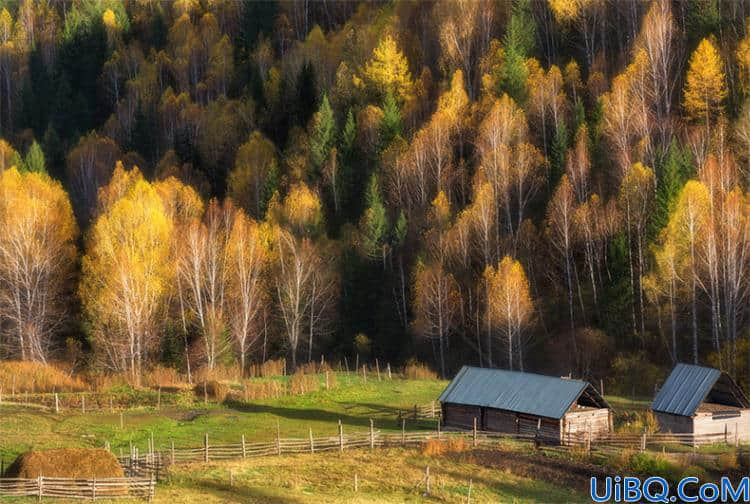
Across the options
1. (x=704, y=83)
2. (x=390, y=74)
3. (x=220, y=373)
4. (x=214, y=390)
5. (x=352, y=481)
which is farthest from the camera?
(x=390, y=74)

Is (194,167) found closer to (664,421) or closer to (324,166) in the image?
(324,166)

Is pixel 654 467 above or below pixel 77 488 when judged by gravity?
below

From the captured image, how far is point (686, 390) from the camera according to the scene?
59.9 meters

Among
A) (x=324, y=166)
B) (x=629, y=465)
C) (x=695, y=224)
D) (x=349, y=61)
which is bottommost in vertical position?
(x=629, y=465)

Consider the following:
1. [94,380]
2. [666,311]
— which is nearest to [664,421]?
[666,311]

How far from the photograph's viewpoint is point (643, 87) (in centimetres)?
9169

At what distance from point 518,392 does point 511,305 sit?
58.2 ft

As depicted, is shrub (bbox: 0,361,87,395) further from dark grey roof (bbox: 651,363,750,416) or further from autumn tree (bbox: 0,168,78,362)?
dark grey roof (bbox: 651,363,750,416)

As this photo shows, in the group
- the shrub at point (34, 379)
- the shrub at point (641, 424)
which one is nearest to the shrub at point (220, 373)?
the shrub at point (34, 379)

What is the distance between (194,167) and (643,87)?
4507 cm

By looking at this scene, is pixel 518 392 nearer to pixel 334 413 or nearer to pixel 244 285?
pixel 334 413

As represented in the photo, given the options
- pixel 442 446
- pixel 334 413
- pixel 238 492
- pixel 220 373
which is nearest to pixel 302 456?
pixel 442 446

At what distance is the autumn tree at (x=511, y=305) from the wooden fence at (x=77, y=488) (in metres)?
36.8

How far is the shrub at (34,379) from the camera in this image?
2931 inches
